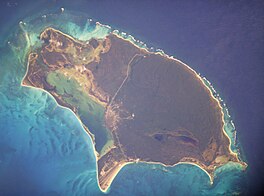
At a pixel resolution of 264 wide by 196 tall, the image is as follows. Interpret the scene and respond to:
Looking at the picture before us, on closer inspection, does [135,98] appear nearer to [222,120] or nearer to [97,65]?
[97,65]

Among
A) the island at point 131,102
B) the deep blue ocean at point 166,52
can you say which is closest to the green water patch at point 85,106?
the island at point 131,102

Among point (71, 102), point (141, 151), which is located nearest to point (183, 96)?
point (141, 151)

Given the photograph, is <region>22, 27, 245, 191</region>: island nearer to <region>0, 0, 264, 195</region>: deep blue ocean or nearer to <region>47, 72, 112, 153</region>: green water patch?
<region>47, 72, 112, 153</region>: green water patch

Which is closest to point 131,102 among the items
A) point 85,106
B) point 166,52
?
point 85,106

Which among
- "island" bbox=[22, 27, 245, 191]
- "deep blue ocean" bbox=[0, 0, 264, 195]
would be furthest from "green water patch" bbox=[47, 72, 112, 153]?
"deep blue ocean" bbox=[0, 0, 264, 195]

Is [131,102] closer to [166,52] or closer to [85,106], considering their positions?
[85,106]
